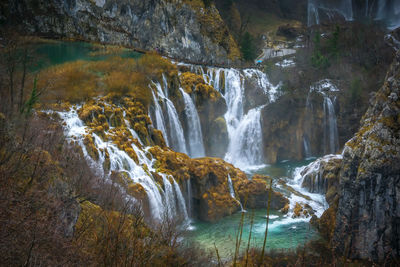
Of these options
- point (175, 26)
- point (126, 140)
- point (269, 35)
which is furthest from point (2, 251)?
point (269, 35)

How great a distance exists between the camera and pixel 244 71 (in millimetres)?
40844

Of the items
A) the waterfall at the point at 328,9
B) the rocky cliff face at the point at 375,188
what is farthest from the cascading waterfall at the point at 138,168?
the waterfall at the point at 328,9

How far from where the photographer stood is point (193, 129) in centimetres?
2952

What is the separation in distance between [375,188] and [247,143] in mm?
19983

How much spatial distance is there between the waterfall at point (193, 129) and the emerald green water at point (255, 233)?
10.9 m

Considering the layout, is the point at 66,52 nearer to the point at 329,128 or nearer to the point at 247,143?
the point at 247,143

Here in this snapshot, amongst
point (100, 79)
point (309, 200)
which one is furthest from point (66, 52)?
point (309, 200)

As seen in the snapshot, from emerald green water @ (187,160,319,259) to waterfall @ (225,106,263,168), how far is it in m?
13.0

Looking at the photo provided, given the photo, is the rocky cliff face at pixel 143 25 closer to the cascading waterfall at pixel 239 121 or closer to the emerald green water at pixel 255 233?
the cascading waterfall at pixel 239 121

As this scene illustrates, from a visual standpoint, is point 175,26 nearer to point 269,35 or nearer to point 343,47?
point 343,47

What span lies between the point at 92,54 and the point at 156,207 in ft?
89.3

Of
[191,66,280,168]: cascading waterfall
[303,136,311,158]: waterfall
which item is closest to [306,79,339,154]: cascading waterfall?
[303,136,311,158]: waterfall

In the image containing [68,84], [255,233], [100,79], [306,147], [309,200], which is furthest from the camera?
[306,147]

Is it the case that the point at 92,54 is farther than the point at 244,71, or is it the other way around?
the point at 244,71
